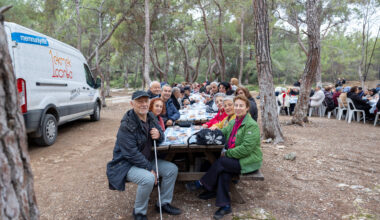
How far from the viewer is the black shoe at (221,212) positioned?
2697mm

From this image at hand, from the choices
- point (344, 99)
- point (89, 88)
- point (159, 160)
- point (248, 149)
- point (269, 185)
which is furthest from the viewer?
point (344, 99)

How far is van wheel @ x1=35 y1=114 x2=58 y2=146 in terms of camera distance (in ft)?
16.8

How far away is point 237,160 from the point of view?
277 centimetres

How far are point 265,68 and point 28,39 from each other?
4.98 metres

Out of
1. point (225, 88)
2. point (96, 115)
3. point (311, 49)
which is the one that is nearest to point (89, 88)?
point (96, 115)

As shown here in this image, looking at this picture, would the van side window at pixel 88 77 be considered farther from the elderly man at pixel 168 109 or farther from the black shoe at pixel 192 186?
the black shoe at pixel 192 186

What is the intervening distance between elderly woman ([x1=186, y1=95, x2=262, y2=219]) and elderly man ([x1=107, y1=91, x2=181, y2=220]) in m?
0.50

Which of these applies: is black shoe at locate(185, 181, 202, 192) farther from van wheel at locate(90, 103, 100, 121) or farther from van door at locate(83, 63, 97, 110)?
van wheel at locate(90, 103, 100, 121)

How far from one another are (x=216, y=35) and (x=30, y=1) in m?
12.1

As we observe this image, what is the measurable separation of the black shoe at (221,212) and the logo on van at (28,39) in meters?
4.61

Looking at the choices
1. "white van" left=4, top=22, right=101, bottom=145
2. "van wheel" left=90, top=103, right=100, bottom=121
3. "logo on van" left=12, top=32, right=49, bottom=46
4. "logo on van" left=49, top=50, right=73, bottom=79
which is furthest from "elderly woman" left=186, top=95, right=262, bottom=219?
"van wheel" left=90, top=103, right=100, bottom=121

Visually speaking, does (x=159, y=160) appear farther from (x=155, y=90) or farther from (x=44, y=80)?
→ (x=44, y=80)

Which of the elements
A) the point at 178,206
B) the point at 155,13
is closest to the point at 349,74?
the point at 155,13

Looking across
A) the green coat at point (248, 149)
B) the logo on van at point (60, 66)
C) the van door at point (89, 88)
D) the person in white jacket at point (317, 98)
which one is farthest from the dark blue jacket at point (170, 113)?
the person in white jacket at point (317, 98)
